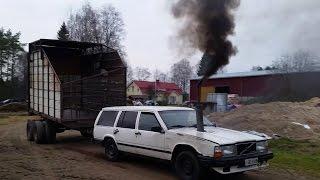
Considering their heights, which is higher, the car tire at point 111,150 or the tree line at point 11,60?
the tree line at point 11,60

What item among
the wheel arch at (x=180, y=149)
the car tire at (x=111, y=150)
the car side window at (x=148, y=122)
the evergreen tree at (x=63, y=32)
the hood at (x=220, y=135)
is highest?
the evergreen tree at (x=63, y=32)

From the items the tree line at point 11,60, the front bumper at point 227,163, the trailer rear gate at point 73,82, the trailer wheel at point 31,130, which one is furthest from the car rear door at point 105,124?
the tree line at point 11,60

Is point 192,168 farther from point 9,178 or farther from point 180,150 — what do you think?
point 9,178

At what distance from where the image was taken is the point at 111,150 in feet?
42.4

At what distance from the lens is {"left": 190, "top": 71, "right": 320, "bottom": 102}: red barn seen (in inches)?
1634

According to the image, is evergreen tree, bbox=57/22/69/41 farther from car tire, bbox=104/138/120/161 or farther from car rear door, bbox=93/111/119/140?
car tire, bbox=104/138/120/161

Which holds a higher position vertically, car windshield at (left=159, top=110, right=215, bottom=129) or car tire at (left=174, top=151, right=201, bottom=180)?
car windshield at (left=159, top=110, right=215, bottom=129)

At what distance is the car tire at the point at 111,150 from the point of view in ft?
41.6

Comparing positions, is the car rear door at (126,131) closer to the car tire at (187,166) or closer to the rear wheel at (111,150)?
the rear wheel at (111,150)

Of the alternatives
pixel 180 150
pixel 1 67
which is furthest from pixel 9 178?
pixel 1 67

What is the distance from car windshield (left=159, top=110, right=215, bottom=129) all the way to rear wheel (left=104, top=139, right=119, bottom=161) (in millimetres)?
2003

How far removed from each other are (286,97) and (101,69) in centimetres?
2493

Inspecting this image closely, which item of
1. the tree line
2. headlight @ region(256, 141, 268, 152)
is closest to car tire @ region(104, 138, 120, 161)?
headlight @ region(256, 141, 268, 152)

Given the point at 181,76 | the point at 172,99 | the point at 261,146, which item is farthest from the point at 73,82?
the point at 181,76
